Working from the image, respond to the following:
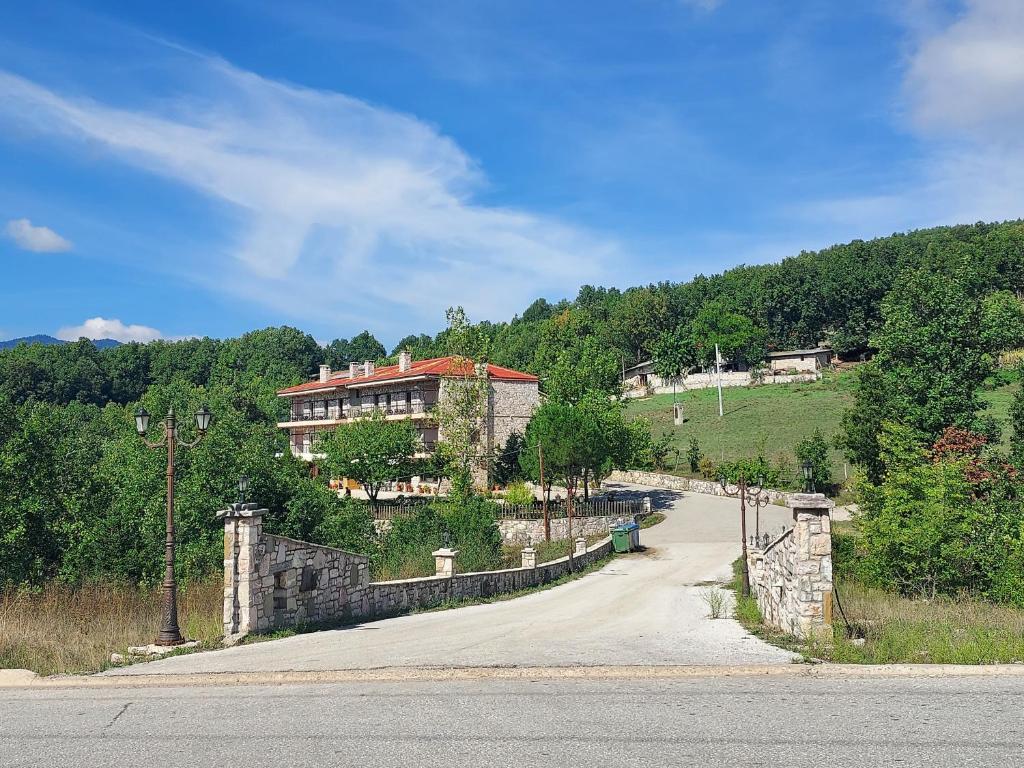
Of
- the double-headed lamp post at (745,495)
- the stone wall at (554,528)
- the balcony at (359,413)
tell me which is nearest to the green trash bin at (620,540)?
the stone wall at (554,528)

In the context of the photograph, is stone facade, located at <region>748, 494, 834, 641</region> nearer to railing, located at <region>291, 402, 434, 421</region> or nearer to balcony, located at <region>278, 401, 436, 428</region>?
balcony, located at <region>278, 401, 436, 428</region>

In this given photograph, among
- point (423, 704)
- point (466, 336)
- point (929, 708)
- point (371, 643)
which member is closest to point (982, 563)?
point (929, 708)

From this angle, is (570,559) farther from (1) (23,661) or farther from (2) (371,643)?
(1) (23,661)

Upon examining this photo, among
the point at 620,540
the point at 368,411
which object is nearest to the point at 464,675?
the point at 620,540

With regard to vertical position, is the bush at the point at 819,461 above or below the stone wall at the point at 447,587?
above

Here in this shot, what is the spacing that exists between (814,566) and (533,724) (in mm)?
5841

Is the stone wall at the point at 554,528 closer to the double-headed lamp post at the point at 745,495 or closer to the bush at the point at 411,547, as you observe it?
the bush at the point at 411,547

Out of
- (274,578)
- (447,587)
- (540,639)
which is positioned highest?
(274,578)

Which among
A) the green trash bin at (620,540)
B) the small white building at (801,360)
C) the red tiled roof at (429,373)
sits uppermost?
the small white building at (801,360)

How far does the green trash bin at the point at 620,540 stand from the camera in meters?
35.7

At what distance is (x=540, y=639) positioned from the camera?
531 inches

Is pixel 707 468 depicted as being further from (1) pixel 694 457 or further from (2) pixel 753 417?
(2) pixel 753 417

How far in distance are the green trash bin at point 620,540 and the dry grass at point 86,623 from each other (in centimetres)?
2239

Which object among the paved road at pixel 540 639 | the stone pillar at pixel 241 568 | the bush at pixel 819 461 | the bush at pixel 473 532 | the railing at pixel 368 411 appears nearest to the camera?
the paved road at pixel 540 639
